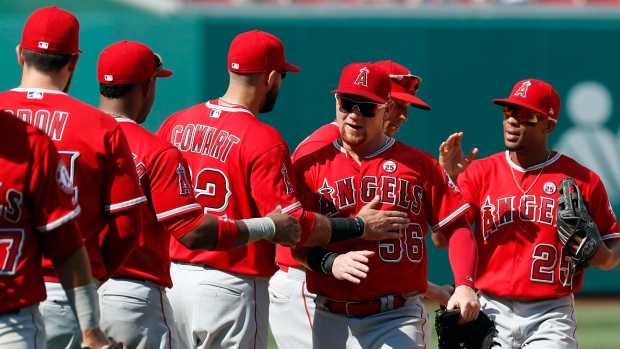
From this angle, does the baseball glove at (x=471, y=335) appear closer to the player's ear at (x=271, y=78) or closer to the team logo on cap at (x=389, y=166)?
the team logo on cap at (x=389, y=166)

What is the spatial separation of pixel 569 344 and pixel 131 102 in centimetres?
287

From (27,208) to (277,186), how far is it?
1.61 m

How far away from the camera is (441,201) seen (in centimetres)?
523

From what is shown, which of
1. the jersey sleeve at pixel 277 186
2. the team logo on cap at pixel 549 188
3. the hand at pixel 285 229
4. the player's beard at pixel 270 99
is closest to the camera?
the hand at pixel 285 229

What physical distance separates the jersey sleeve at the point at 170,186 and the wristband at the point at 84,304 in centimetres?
87

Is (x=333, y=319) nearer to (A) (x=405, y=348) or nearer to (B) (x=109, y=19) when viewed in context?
(A) (x=405, y=348)

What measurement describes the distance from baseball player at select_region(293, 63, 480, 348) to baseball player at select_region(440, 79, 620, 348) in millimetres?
668

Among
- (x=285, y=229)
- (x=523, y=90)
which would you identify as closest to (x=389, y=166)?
(x=285, y=229)

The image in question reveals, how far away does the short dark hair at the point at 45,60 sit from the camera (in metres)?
4.09

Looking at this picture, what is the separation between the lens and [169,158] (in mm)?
4570

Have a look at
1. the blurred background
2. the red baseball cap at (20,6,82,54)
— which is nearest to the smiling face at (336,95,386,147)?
the red baseball cap at (20,6,82,54)

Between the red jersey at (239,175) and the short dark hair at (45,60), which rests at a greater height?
the short dark hair at (45,60)

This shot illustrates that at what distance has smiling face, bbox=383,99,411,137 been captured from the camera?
6.25m

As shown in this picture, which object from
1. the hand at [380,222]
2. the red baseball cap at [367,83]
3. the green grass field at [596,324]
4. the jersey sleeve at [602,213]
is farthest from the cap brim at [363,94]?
the green grass field at [596,324]
